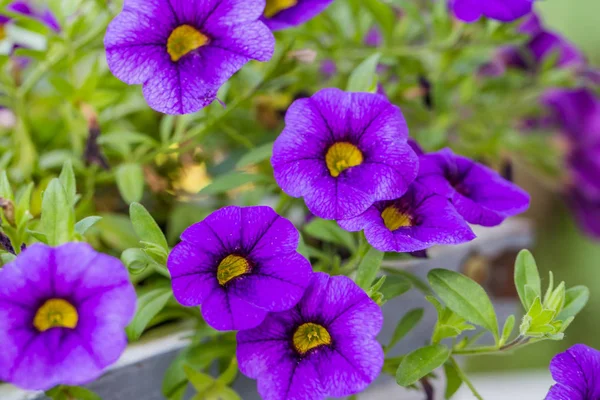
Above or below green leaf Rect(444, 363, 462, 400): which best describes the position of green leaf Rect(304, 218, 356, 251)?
above

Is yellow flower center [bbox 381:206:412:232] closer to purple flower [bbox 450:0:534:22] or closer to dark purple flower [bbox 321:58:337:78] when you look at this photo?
purple flower [bbox 450:0:534:22]

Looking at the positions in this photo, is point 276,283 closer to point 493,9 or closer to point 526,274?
point 526,274

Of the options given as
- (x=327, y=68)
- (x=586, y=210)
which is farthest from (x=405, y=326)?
(x=586, y=210)

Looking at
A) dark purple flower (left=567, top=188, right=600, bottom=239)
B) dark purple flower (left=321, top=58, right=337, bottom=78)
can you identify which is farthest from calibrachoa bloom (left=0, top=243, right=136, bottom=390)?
dark purple flower (left=567, top=188, right=600, bottom=239)

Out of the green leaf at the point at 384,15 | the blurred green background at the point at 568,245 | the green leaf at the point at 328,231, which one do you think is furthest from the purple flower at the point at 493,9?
the blurred green background at the point at 568,245

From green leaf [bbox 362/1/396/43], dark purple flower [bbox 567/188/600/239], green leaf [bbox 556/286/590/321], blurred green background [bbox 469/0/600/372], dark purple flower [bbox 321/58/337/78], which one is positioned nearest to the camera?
green leaf [bbox 556/286/590/321]

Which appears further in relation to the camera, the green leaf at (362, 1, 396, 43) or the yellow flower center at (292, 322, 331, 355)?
the green leaf at (362, 1, 396, 43)

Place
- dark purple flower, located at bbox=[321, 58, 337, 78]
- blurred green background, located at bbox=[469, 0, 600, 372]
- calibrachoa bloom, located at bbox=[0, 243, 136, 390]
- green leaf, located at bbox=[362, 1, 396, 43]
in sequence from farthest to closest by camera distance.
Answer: blurred green background, located at bbox=[469, 0, 600, 372], dark purple flower, located at bbox=[321, 58, 337, 78], green leaf, located at bbox=[362, 1, 396, 43], calibrachoa bloom, located at bbox=[0, 243, 136, 390]
